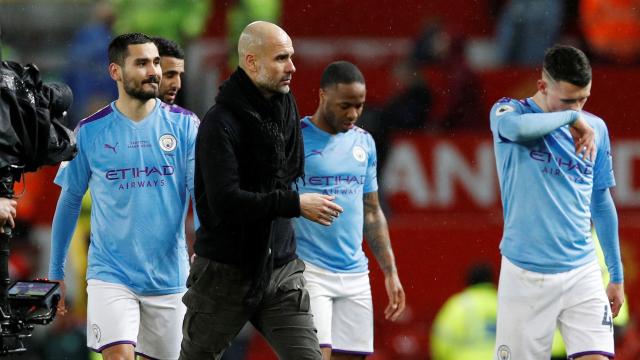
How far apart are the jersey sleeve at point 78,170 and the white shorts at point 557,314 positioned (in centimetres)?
207

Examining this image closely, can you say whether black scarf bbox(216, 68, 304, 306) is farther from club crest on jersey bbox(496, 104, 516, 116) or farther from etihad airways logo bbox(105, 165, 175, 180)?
club crest on jersey bbox(496, 104, 516, 116)

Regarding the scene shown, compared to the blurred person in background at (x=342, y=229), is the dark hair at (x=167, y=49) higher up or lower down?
higher up

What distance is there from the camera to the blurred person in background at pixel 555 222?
6.17 m

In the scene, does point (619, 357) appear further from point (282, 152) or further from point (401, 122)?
point (282, 152)

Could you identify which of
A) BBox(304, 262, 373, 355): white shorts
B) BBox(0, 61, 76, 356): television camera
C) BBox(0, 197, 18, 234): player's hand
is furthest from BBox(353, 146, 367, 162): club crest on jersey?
BBox(0, 197, 18, 234): player's hand

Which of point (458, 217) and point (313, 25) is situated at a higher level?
point (313, 25)

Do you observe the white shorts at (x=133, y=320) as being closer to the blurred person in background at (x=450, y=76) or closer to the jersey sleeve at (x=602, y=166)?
the jersey sleeve at (x=602, y=166)

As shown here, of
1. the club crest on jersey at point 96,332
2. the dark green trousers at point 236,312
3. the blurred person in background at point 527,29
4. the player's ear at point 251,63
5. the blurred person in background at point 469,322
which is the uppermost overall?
the blurred person in background at point 527,29

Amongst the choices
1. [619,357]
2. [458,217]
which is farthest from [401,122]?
[619,357]

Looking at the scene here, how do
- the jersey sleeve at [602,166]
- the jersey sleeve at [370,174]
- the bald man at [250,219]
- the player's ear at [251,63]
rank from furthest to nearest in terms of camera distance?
the jersey sleeve at [370,174] < the jersey sleeve at [602,166] < the player's ear at [251,63] < the bald man at [250,219]

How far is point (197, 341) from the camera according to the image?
17.5 feet

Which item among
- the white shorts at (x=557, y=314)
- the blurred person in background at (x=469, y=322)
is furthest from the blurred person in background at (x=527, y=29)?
the white shorts at (x=557, y=314)

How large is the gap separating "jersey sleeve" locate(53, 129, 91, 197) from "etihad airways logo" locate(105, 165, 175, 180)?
15 cm

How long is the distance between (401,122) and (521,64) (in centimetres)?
98
